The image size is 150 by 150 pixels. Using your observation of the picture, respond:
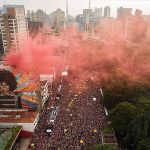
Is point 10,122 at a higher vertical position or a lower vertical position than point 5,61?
lower

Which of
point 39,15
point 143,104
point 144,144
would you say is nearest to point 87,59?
point 143,104

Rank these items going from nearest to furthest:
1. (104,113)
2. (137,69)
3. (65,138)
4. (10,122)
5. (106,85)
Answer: (65,138) → (10,122) → (104,113) → (106,85) → (137,69)

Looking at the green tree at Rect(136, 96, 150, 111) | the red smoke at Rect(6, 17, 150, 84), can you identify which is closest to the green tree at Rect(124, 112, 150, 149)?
the green tree at Rect(136, 96, 150, 111)

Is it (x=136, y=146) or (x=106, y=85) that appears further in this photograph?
(x=106, y=85)

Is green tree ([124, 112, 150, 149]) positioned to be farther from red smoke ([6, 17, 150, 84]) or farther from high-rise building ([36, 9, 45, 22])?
high-rise building ([36, 9, 45, 22])

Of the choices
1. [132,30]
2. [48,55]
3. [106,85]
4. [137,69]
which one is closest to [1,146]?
[106,85]

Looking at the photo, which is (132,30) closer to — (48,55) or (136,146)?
(48,55)
